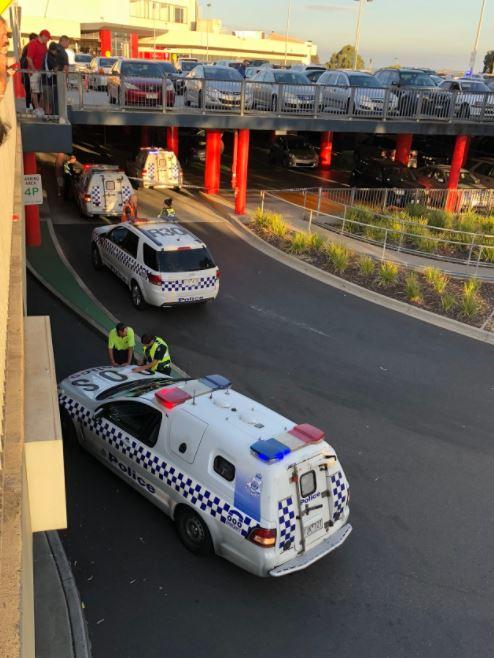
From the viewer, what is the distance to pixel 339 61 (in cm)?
11606

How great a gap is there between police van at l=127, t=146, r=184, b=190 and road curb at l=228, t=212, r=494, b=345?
448 centimetres

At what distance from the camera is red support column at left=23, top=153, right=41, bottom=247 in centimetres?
1733

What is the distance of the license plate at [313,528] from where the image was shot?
6723 mm

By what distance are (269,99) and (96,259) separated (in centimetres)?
1044

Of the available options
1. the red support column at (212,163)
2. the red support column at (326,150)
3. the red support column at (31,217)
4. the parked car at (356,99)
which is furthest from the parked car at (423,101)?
the red support column at (31,217)

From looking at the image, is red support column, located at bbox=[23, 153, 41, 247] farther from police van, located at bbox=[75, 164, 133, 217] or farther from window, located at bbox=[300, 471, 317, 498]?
window, located at bbox=[300, 471, 317, 498]

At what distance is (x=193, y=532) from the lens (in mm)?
7258

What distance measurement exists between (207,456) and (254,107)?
18.8 metres

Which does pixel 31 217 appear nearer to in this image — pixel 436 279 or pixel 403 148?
pixel 436 279

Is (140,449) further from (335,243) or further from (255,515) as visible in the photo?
(335,243)

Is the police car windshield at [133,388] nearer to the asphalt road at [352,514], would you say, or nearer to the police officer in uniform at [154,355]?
the police officer in uniform at [154,355]

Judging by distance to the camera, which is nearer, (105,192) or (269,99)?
(105,192)

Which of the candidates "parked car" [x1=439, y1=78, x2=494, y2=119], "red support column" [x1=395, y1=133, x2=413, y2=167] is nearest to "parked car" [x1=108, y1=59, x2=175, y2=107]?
"parked car" [x1=439, y1=78, x2=494, y2=119]

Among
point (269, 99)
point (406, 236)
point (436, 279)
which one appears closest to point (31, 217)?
point (269, 99)
